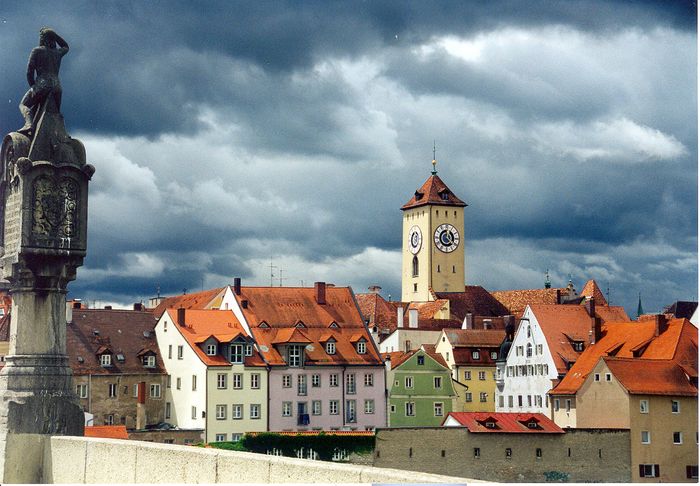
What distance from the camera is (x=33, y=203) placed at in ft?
53.4

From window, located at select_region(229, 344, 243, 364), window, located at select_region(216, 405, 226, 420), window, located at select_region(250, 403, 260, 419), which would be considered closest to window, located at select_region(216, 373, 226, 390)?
window, located at select_region(216, 405, 226, 420)

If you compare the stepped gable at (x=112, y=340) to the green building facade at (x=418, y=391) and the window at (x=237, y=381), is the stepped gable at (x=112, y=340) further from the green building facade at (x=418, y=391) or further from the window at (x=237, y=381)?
the green building facade at (x=418, y=391)

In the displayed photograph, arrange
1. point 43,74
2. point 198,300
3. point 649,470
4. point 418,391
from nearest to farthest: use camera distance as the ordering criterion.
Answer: point 43,74
point 649,470
point 418,391
point 198,300

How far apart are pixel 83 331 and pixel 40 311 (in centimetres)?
4817

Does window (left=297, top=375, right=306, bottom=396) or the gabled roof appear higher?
the gabled roof

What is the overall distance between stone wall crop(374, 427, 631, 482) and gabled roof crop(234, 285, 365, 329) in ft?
34.7

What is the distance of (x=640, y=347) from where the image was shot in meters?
65.9

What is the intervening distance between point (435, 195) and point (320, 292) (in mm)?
63236

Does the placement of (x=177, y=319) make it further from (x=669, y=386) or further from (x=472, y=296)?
(x=472, y=296)

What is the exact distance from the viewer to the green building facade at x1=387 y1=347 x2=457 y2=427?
69.8 m

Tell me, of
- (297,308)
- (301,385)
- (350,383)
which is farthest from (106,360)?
(350,383)

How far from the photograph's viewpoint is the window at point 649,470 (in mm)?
59125

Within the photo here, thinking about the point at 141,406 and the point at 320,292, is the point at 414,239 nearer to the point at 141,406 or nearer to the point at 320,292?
the point at 320,292

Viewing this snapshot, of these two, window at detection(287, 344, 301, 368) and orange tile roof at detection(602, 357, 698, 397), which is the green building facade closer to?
window at detection(287, 344, 301, 368)
